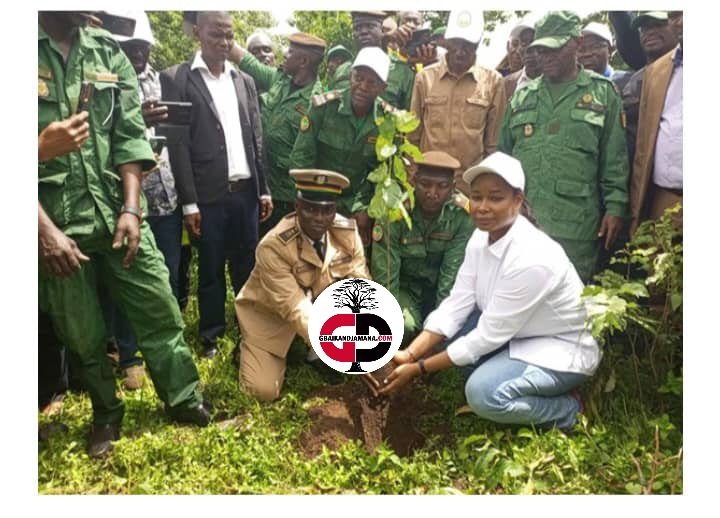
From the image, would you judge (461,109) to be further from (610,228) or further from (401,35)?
(610,228)

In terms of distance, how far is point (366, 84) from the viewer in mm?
3365

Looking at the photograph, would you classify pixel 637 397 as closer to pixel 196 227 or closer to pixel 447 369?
pixel 447 369

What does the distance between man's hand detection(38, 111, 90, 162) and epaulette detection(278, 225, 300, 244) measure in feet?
3.50

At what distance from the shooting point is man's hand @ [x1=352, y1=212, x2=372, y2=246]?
3.36m

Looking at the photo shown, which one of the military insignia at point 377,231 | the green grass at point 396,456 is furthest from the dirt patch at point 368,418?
the military insignia at point 377,231

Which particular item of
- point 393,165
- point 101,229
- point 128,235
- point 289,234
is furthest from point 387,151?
point 101,229

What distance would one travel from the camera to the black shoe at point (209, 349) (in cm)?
366

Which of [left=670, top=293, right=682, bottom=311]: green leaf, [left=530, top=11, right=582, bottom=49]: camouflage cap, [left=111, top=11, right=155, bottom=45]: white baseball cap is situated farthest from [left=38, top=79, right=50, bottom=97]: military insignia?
[left=670, top=293, right=682, bottom=311]: green leaf

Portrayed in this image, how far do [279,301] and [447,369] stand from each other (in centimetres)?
94

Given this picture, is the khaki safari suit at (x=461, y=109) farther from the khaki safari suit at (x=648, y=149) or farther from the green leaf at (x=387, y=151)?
the khaki safari suit at (x=648, y=149)

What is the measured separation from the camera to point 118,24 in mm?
3139

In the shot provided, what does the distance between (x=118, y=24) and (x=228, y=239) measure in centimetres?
116

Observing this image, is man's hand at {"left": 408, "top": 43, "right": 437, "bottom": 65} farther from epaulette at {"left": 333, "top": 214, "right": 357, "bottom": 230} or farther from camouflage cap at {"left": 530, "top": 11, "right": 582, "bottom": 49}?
epaulette at {"left": 333, "top": 214, "right": 357, "bottom": 230}

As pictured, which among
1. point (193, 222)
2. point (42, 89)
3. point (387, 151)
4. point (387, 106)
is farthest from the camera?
point (193, 222)
